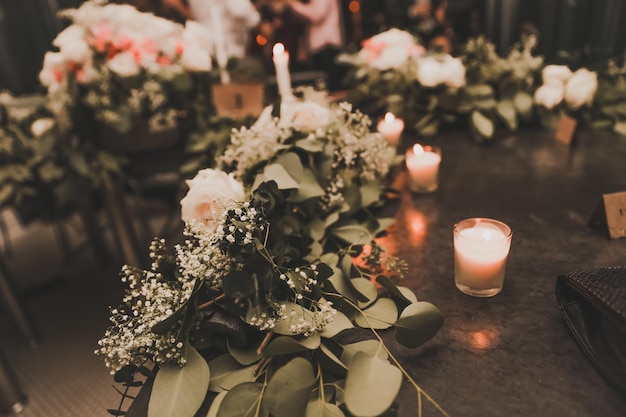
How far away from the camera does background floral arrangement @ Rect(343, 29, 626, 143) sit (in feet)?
4.91

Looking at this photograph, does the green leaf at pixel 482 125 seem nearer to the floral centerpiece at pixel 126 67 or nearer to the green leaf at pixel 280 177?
the green leaf at pixel 280 177

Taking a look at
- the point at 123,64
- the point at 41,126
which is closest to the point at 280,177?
the point at 123,64

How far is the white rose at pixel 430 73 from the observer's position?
5.02ft

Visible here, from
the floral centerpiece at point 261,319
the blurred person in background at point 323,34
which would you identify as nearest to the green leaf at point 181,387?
the floral centerpiece at point 261,319

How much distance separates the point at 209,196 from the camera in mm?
772

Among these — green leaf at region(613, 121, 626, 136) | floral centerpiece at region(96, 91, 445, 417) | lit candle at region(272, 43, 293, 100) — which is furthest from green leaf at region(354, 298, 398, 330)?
green leaf at region(613, 121, 626, 136)

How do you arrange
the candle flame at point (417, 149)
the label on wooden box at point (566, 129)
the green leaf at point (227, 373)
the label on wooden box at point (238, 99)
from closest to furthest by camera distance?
1. the green leaf at point (227, 373)
2. the candle flame at point (417, 149)
3. the label on wooden box at point (566, 129)
4. the label on wooden box at point (238, 99)

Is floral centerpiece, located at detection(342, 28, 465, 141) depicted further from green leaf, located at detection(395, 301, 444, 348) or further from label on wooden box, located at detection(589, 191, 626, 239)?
green leaf, located at detection(395, 301, 444, 348)

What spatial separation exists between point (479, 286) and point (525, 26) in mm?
3055

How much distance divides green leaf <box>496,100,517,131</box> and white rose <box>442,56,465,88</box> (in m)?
0.17

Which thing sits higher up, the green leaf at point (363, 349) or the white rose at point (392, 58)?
the white rose at point (392, 58)

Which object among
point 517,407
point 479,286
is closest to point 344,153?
point 479,286

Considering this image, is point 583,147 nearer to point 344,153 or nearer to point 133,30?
point 344,153

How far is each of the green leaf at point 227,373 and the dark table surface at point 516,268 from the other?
0.37 feet
